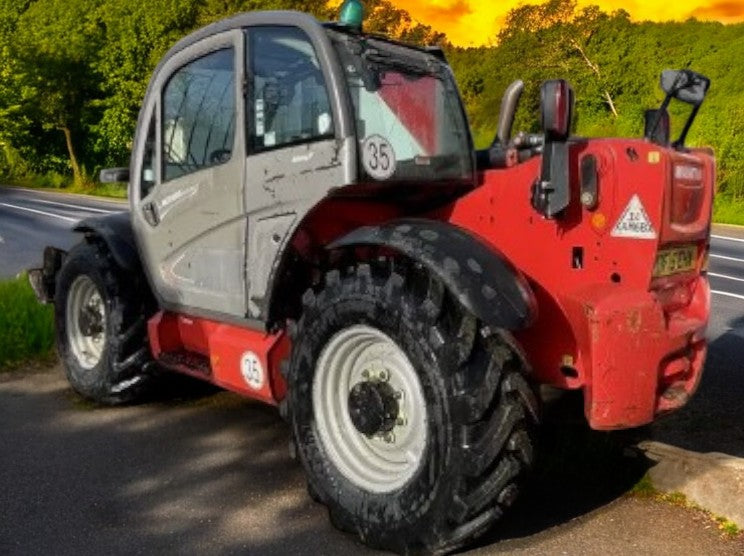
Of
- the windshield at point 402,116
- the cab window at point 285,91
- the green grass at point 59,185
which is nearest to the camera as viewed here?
the windshield at point 402,116

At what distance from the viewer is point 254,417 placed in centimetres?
541

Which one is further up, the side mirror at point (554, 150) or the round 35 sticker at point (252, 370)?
the side mirror at point (554, 150)

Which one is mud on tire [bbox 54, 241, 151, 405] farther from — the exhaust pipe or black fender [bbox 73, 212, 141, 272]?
the exhaust pipe

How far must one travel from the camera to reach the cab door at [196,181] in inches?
182

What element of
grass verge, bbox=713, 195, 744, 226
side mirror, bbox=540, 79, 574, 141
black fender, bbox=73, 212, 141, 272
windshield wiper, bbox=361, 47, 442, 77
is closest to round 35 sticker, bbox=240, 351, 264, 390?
black fender, bbox=73, 212, 141, 272

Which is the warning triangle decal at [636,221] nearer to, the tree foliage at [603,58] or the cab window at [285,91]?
the cab window at [285,91]

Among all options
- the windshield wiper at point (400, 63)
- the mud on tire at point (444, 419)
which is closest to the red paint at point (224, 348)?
the mud on tire at point (444, 419)

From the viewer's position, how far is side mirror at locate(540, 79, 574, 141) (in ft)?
11.5

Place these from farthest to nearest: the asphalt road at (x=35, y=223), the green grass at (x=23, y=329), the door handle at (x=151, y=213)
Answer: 1. the asphalt road at (x=35, y=223)
2. the green grass at (x=23, y=329)
3. the door handle at (x=151, y=213)

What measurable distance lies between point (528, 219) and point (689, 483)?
1.44 m

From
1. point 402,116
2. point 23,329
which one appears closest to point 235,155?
point 402,116

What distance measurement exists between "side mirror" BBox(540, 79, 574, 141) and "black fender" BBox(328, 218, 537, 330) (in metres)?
0.56

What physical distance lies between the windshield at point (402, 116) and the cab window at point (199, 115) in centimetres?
80

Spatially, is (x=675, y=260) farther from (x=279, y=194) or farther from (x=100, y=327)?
(x=100, y=327)
